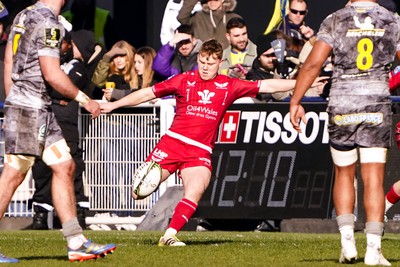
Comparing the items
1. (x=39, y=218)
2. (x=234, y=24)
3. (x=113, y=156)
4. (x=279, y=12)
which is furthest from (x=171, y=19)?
(x=39, y=218)

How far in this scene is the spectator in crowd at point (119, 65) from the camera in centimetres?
1941

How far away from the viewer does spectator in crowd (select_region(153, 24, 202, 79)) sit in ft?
61.9

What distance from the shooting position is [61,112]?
18156mm

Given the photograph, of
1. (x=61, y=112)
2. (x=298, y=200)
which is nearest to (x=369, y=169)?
(x=298, y=200)

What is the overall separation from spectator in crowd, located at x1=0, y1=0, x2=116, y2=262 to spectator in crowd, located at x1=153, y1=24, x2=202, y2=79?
23.3 ft

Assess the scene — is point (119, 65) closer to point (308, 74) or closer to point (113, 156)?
point (113, 156)

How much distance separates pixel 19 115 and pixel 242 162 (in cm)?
639

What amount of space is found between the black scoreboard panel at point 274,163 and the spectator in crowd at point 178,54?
1.53 metres

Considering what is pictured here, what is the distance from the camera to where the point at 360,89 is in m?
11.2

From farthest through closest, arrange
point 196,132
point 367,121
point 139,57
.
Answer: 1. point 139,57
2. point 196,132
3. point 367,121

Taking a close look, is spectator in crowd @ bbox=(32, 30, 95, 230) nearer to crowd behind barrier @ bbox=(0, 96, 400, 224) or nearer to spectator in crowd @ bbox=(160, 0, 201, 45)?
crowd behind barrier @ bbox=(0, 96, 400, 224)

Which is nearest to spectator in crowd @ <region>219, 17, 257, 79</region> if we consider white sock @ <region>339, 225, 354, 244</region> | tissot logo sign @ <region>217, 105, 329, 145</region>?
tissot logo sign @ <region>217, 105, 329, 145</region>

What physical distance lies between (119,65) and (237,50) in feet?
5.47

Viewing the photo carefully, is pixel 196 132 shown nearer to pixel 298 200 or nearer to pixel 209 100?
pixel 209 100
